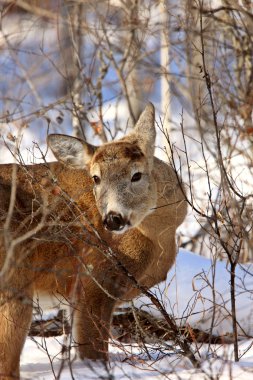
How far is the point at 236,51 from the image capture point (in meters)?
9.91

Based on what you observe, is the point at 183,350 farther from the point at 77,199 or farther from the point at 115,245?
the point at 77,199

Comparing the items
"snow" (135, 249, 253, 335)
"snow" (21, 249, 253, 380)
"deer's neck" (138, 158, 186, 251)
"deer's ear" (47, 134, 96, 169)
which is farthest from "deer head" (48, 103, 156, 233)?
"snow" (135, 249, 253, 335)

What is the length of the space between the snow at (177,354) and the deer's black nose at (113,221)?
568mm

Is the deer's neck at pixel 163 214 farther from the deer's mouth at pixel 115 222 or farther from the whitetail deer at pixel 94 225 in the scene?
the deer's mouth at pixel 115 222

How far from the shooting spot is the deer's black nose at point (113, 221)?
5.72m

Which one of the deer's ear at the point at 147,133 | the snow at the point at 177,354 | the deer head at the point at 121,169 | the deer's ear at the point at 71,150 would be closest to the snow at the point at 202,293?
the snow at the point at 177,354

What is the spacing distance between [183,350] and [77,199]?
6.07ft

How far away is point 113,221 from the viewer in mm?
5746

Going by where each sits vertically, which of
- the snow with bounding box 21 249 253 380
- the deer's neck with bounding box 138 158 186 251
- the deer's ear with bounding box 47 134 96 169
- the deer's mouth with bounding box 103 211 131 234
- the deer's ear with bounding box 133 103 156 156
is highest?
the deer's ear with bounding box 133 103 156 156

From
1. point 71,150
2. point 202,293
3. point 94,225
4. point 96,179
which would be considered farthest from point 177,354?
point 202,293

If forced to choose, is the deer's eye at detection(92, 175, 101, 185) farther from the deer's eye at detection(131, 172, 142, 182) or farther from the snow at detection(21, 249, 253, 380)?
the snow at detection(21, 249, 253, 380)

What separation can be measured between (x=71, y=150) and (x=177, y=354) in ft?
6.96

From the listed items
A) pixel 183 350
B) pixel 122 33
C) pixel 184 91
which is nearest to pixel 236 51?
pixel 184 91

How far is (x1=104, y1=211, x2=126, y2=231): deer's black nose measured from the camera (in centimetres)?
572
